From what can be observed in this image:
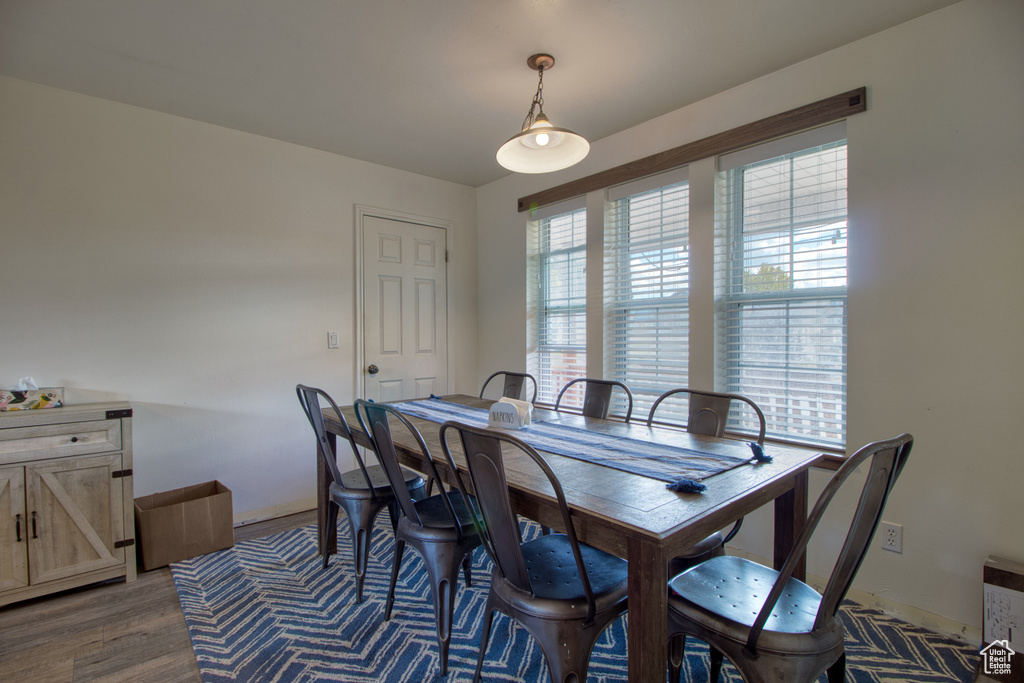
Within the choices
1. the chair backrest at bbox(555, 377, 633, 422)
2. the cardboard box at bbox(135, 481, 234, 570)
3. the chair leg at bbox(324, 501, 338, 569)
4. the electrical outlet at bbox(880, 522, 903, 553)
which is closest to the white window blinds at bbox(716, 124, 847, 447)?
the electrical outlet at bbox(880, 522, 903, 553)

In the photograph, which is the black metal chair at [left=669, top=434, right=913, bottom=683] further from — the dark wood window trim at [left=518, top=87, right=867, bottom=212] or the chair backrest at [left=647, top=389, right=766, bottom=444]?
the dark wood window trim at [left=518, top=87, right=867, bottom=212]

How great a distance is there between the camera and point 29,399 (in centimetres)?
225

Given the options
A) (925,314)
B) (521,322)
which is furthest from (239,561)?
(925,314)

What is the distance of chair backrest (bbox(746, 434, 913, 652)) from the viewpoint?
3.40 feet

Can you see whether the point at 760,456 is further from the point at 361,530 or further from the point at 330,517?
the point at 330,517

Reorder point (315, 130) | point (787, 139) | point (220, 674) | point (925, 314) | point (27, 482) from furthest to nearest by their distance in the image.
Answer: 1. point (315, 130)
2. point (787, 139)
3. point (27, 482)
4. point (925, 314)
5. point (220, 674)

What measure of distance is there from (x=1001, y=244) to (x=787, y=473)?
4.14 feet

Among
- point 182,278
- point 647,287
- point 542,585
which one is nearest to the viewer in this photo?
point 542,585

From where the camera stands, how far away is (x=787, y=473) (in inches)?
56.9

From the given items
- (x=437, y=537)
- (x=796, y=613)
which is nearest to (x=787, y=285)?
(x=796, y=613)

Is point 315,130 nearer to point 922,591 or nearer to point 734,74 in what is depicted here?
point 734,74

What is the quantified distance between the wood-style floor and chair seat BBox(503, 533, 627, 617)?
1.25 metres

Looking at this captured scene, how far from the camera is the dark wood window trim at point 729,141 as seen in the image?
212 centimetres

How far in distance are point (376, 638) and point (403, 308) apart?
2.35 metres
